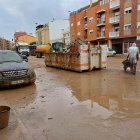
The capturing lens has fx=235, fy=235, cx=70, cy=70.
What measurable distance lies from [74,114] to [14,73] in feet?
15.9

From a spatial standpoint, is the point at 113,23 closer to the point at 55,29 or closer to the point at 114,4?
the point at 114,4

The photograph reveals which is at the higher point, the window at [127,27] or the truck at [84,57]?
the window at [127,27]

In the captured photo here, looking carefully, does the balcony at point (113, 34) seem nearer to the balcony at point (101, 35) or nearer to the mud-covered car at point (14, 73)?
the balcony at point (101, 35)

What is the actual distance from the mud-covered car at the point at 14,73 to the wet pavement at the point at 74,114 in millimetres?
508

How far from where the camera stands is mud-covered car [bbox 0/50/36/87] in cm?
1002

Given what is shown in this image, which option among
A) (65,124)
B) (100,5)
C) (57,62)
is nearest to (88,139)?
(65,124)

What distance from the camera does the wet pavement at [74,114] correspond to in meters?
4.86

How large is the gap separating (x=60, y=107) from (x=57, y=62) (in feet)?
38.9

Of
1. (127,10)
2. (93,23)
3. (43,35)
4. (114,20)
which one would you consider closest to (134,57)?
(127,10)

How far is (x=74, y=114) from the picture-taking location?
245 inches

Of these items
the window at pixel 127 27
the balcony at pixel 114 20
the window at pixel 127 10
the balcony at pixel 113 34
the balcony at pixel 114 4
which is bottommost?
A: the balcony at pixel 113 34

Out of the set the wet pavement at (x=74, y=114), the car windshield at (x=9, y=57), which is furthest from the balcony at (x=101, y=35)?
the wet pavement at (x=74, y=114)

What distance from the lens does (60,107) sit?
6969mm

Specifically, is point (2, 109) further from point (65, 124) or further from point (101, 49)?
point (101, 49)
